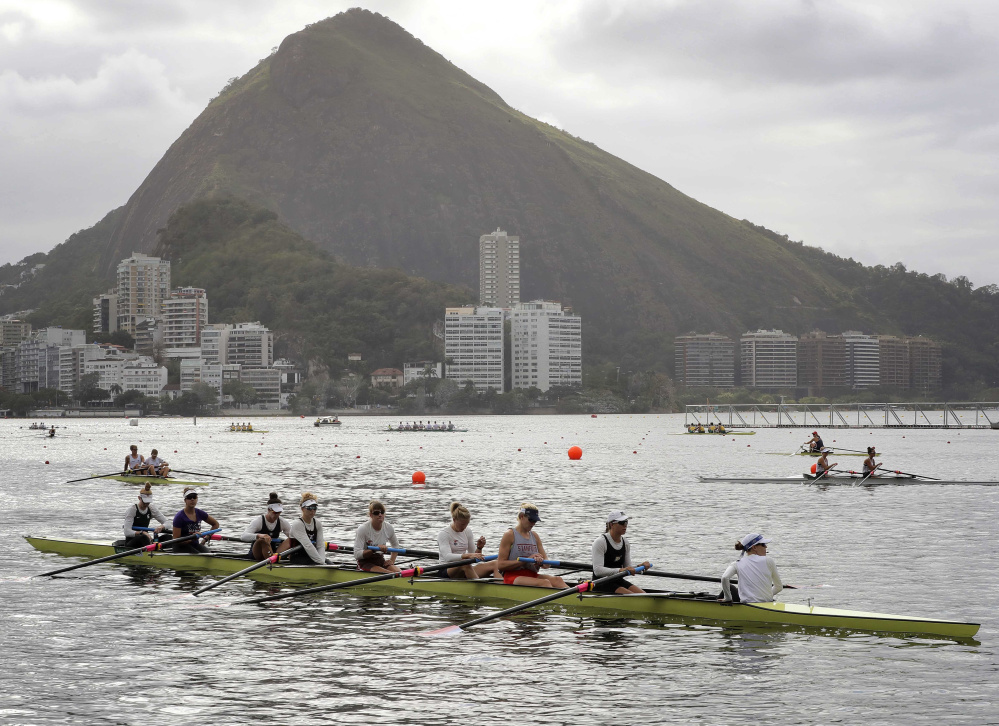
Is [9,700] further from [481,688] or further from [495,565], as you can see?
[495,565]

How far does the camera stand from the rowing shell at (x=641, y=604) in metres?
17.5

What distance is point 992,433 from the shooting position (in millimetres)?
138500

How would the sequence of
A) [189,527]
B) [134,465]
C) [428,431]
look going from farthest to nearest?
[428,431] < [134,465] < [189,527]

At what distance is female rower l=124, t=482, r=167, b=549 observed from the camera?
81.9 ft

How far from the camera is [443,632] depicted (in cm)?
1877

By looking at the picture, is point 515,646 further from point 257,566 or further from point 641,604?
point 257,566

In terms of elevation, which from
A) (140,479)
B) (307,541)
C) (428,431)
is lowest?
(428,431)

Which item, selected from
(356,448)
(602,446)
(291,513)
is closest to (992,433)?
(602,446)

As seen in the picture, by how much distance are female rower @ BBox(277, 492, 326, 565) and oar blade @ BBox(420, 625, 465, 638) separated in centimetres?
409

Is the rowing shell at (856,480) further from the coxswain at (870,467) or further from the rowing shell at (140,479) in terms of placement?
the rowing shell at (140,479)

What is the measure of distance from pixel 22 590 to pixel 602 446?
87.7 m

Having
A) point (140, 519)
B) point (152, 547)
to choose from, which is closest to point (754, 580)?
point (152, 547)

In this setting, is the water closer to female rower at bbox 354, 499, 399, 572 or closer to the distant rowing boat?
female rower at bbox 354, 499, 399, 572

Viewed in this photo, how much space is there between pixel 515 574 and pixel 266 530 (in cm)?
642
